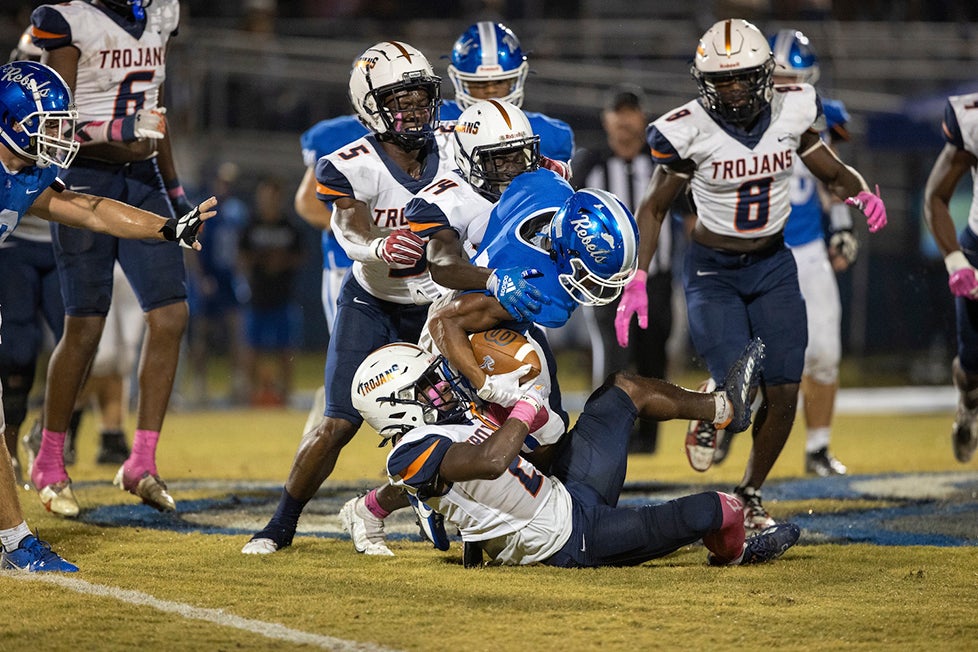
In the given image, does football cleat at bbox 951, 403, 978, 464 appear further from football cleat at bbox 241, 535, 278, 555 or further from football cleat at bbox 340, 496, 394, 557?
football cleat at bbox 241, 535, 278, 555

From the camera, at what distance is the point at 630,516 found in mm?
4562

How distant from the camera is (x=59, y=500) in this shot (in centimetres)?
581

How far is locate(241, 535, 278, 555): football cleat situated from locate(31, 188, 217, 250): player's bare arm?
1109mm

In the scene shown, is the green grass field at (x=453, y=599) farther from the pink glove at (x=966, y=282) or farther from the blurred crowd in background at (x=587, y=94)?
the blurred crowd in background at (x=587, y=94)

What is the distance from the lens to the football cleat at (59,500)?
19.0 ft

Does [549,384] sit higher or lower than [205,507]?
higher

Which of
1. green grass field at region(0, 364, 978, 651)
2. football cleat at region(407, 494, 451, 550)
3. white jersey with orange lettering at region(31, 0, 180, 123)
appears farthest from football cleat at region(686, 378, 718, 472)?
white jersey with orange lettering at region(31, 0, 180, 123)

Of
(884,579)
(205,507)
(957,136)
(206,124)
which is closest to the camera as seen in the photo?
(884,579)

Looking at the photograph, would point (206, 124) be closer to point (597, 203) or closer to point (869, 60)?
point (869, 60)

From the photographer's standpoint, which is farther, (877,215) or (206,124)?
(206,124)

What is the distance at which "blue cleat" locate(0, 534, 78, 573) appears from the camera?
4.52 m

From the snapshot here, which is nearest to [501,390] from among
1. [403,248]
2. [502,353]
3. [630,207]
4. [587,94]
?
[502,353]

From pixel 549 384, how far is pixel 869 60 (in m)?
9.25

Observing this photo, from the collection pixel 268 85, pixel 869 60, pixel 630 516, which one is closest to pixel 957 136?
pixel 630 516
